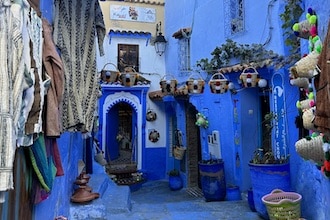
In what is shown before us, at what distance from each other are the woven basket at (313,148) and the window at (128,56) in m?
9.44

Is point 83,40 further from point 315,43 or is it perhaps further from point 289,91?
point 289,91

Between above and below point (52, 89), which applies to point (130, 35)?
above

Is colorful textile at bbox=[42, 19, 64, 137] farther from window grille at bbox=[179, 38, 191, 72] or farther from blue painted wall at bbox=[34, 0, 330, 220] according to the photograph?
window grille at bbox=[179, 38, 191, 72]

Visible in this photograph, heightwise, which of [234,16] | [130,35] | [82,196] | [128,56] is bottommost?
[82,196]

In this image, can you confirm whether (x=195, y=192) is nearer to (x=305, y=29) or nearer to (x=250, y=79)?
(x=250, y=79)

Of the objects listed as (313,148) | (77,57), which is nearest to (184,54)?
(77,57)

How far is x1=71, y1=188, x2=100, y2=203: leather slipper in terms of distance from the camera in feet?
14.1

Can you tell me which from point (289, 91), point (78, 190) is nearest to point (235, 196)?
point (289, 91)

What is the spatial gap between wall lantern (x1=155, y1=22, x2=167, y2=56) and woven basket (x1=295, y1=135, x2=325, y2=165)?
9.50m

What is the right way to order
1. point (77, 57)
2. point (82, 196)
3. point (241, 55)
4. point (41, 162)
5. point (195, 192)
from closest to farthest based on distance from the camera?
1. point (41, 162)
2. point (77, 57)
3. point (82, 196)
4. point (241, 55)
5. point (195, 192)

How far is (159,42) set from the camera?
11367mm

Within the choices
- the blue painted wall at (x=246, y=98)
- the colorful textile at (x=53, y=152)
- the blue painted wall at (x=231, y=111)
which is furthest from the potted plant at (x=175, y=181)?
the colorful textile at (x=53, y=152)

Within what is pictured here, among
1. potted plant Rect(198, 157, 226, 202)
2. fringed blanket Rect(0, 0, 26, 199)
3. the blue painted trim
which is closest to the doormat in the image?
potted plant Rect(198, 157, 226, 202)

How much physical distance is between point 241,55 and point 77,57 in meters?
4.12
